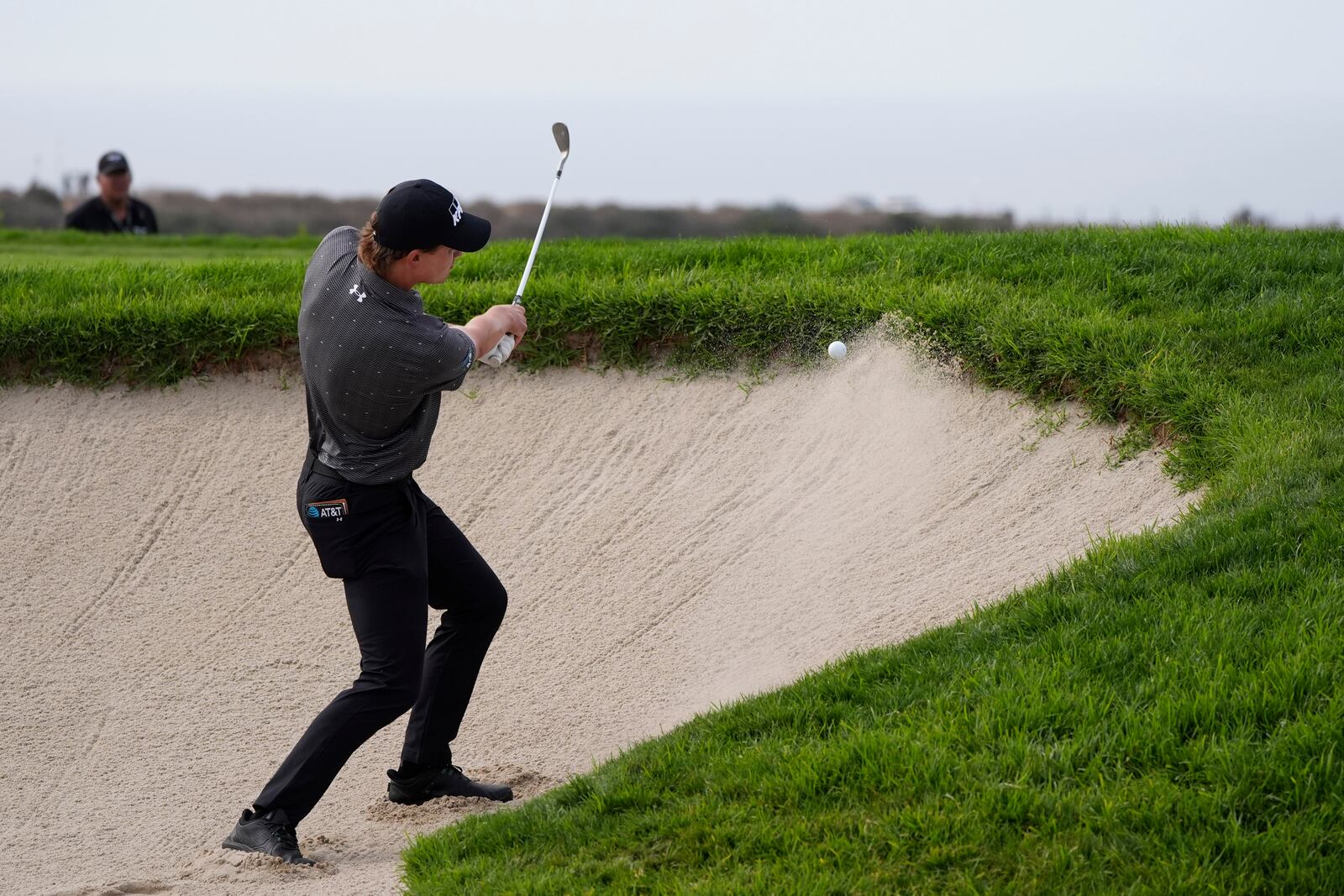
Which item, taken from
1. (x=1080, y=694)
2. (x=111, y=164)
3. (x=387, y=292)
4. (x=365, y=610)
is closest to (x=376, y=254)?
(x=387, y=292)

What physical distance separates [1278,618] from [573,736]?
302 centimetres

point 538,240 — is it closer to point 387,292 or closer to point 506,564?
point 387,292

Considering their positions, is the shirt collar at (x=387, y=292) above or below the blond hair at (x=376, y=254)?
below

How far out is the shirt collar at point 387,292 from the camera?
4.67 m

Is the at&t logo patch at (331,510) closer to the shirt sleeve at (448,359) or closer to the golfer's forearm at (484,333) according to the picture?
the shirt sleeve at (448,359)

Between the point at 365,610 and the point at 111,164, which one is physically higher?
the point at 111,164

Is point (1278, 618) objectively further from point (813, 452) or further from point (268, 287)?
point (268, 287)

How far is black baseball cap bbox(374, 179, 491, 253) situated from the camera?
4.64 meters

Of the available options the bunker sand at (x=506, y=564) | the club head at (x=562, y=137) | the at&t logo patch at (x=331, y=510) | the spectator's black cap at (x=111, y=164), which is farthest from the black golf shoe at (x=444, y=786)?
the spectator's black cap at (x=111, y=164)

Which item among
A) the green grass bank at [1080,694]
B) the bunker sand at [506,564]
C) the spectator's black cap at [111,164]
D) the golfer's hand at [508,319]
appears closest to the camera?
the green grass bank at [1080,694]

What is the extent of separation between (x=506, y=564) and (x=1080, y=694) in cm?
390

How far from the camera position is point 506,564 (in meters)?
7.52

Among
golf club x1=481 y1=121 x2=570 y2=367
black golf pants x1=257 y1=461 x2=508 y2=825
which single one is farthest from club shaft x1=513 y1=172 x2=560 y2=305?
black golf pants x1=257 y1=461 x2=508 y2=825

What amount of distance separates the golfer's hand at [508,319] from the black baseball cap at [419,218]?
13.0 inches
